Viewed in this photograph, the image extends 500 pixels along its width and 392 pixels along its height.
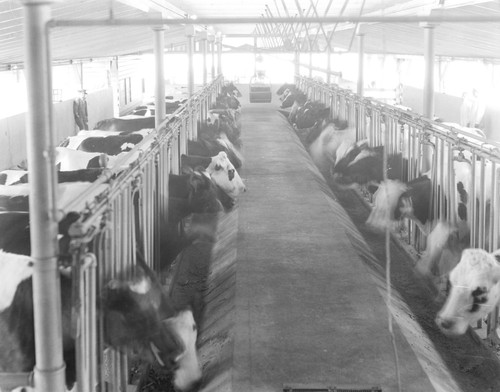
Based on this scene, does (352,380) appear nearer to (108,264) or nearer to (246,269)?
(108,264)

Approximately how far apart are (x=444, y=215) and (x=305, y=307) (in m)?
2.70

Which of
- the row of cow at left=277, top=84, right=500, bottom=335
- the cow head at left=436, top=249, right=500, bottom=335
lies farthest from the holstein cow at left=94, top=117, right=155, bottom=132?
the cow head at left=436, top=249, right=500, bottom=335

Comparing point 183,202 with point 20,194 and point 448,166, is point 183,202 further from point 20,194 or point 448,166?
point 448,166

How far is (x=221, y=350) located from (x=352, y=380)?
1.30 metres

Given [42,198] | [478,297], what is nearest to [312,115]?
[478,297]

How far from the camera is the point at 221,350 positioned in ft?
19.8

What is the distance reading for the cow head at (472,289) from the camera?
5613mm

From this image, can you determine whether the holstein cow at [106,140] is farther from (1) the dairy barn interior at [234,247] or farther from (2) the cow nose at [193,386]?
(2) the cow nose at [193,386]

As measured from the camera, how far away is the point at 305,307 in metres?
6.78

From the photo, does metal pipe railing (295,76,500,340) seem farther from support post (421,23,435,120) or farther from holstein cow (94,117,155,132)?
holstein cow (94,117,155,132)

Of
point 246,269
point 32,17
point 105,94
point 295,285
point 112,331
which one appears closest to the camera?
point 32,17

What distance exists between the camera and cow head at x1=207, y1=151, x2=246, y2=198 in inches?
416

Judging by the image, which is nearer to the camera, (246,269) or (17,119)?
(246,269)

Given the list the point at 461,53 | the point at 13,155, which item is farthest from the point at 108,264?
the point at 461,53
